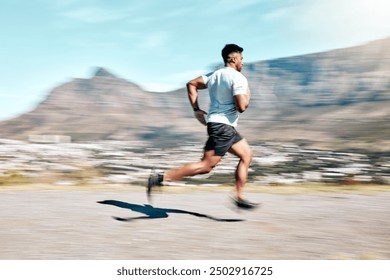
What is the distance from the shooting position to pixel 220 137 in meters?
4.83

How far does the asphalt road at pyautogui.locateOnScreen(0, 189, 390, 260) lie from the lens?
3.30 metres

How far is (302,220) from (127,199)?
8.04 feet

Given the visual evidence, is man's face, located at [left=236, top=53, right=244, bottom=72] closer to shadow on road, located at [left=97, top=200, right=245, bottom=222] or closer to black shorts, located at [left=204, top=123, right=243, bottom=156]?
black shorts, located at [left=204, top=123, right=243, bottom=156]

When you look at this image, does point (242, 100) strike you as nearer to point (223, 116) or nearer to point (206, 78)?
point (223, 116)

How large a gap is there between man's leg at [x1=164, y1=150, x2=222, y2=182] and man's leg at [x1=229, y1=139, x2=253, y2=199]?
0.73ft

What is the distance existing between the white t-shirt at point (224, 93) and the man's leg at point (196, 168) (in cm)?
36

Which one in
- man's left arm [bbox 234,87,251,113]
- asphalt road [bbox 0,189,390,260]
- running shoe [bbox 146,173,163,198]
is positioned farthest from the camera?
running shoe [bbox 146,173,163,198]

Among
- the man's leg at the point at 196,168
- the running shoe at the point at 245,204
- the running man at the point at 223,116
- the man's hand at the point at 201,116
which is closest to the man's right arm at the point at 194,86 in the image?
the running man at the point at 223,116

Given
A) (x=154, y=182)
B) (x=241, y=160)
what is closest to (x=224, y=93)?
(x=241, y=160)

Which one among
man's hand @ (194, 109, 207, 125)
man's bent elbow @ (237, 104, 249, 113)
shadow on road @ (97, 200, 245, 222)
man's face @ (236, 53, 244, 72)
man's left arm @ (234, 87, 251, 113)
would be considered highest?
man's face @ (236, 53, 244, 72)

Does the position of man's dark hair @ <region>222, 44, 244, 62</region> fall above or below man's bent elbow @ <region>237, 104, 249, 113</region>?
above

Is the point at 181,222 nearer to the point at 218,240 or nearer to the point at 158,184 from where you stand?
the point at 158,184

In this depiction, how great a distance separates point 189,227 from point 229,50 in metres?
1.84

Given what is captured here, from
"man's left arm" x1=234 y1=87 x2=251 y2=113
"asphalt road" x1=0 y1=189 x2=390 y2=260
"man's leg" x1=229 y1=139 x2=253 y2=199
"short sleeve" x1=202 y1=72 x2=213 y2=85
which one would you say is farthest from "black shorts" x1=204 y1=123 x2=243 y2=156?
"asphalt road" x1=0 y1=189 x2=390 y2=260
